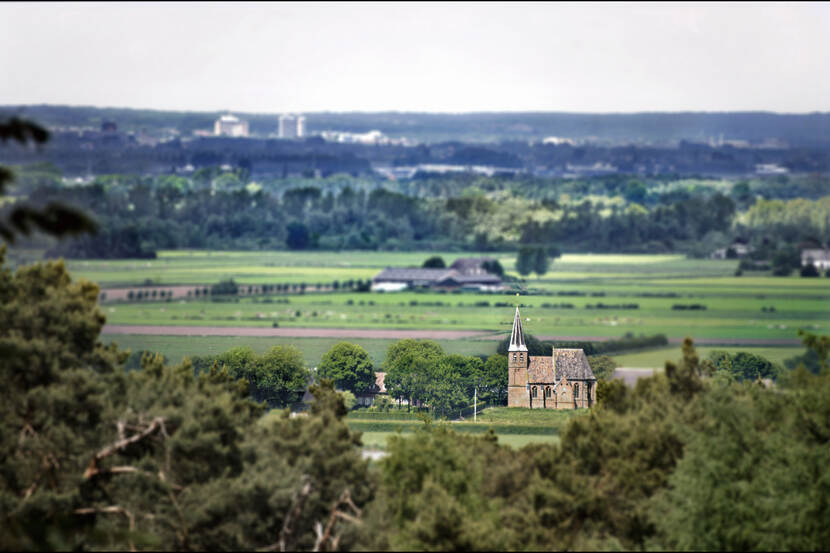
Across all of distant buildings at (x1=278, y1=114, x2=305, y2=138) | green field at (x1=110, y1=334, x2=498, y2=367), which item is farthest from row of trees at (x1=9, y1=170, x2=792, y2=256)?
green field at (x1=110, y1=334, x2=498, y2=367)

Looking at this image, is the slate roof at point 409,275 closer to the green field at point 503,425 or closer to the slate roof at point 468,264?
the slate roof at point 468,264

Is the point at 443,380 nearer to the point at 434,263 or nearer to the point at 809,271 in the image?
the point at 809,271

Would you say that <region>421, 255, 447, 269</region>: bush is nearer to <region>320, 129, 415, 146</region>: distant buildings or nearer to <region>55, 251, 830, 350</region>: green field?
<region>55, 251, 830, 350</region>: green field

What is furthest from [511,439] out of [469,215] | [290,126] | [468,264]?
[290,126]

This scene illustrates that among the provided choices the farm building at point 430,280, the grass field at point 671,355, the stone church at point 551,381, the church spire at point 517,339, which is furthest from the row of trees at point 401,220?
the stone church at point 551,381

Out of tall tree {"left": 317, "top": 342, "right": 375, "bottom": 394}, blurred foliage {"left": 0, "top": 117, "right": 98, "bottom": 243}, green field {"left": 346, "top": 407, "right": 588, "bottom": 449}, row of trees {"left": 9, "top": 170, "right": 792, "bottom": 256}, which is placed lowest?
row of trees {"left": 9, "top": 170, "right": 792, "bottom": 256}
